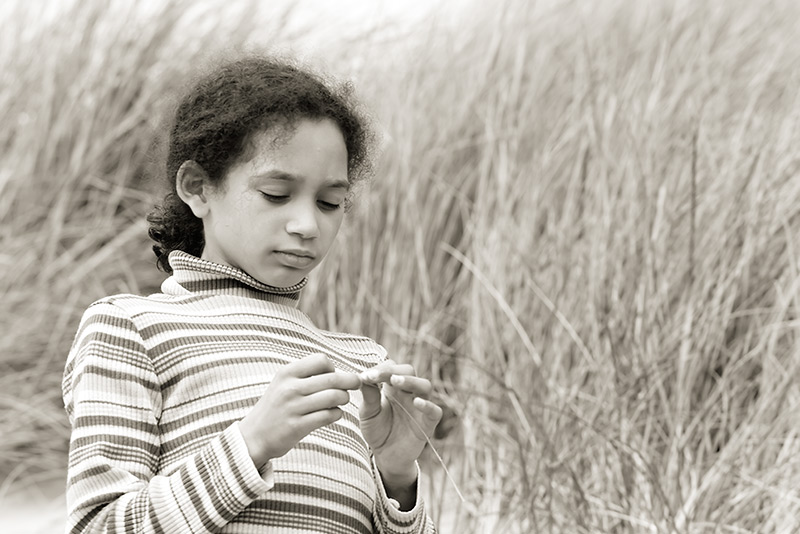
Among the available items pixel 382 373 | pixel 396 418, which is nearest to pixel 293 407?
pixel 382 373

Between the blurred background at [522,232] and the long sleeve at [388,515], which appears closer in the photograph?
the long sleeve at [388,515]

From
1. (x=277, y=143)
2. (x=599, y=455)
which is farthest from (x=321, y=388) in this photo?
(x=599, y=455)

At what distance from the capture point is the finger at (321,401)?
124cm

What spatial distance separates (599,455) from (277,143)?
117cm

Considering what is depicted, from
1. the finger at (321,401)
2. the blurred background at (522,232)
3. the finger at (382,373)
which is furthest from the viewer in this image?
the blurred background at (522,232)

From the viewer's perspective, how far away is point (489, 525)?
2.49 metres

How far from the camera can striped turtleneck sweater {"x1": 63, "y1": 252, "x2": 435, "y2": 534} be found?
50.2 inches

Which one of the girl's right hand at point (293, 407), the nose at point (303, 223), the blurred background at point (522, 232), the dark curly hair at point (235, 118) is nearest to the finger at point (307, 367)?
the girl's right hand at point (293, 407)

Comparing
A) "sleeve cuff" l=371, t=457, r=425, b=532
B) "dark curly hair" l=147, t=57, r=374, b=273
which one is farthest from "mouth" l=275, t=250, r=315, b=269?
"sleeve cuff" l=371, t=457, r=425, b=532

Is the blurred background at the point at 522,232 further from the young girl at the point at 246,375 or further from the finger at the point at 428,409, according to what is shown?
the finger at the point at 428,409

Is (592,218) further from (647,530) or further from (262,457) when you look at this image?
(262,457)

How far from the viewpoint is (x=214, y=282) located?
1.51m

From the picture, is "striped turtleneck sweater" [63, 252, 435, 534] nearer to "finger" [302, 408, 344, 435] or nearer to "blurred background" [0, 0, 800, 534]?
"finger" [302, 408, 344, 435]

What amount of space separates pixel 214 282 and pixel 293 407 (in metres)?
0.33
